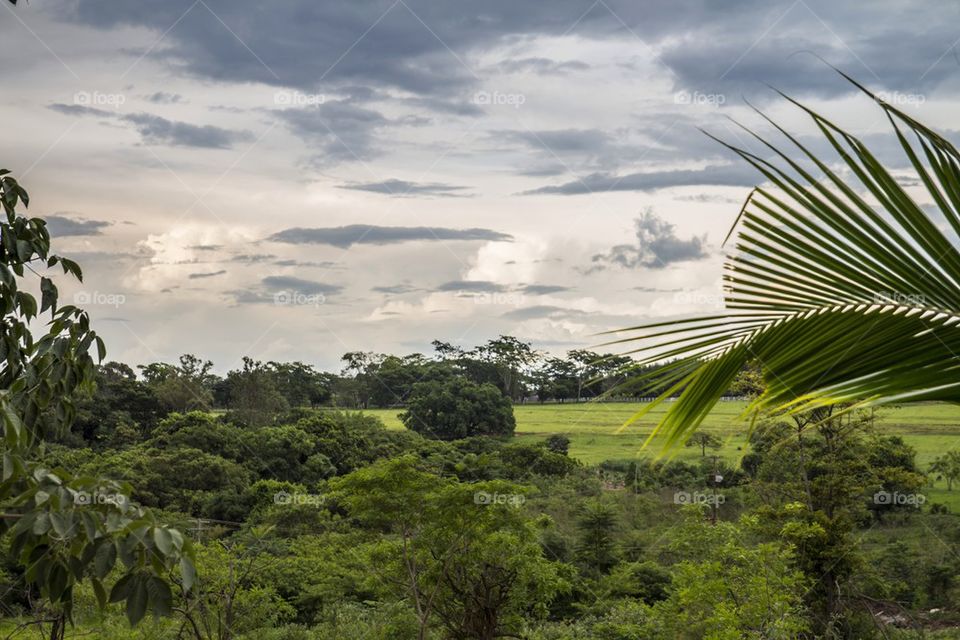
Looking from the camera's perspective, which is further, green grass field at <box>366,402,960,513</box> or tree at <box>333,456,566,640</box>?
green grass field at <box>366,402,960,513</box>

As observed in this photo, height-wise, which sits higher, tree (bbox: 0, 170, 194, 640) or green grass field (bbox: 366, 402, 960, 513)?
tree (bbox: 0, 170, 194, 640)

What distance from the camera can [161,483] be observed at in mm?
22219

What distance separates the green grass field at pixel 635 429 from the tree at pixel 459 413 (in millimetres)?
812

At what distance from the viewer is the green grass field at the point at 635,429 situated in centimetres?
2838

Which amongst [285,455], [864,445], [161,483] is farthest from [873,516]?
[161,483]

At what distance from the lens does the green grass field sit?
93.1ft

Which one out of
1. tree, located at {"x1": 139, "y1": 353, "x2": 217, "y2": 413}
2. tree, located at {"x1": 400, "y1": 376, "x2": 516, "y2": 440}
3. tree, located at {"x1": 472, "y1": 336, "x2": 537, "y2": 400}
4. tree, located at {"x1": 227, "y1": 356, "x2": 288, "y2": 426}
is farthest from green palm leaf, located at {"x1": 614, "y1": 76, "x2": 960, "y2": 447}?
tree, located at {"x1": 472, "y1": 336, "x2": 537, "y2": 400}

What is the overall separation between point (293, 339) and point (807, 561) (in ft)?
86.8

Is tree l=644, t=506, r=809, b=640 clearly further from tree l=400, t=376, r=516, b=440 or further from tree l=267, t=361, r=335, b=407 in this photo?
tree l=267, t=361, r=335, b=407

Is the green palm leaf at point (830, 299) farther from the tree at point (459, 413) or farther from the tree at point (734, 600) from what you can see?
the tree at point (459, 413)

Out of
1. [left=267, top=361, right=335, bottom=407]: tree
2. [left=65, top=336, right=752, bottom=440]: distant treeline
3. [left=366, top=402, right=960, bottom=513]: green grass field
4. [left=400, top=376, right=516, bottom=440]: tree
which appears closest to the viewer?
[left=366, top=402, right=960, bottom=513]: green grass field

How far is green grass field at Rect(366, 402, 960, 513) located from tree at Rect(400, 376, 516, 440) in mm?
812

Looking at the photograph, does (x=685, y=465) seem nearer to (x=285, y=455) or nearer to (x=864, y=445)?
(x=864, y=445)

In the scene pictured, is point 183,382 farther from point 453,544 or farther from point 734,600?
point 734,600
